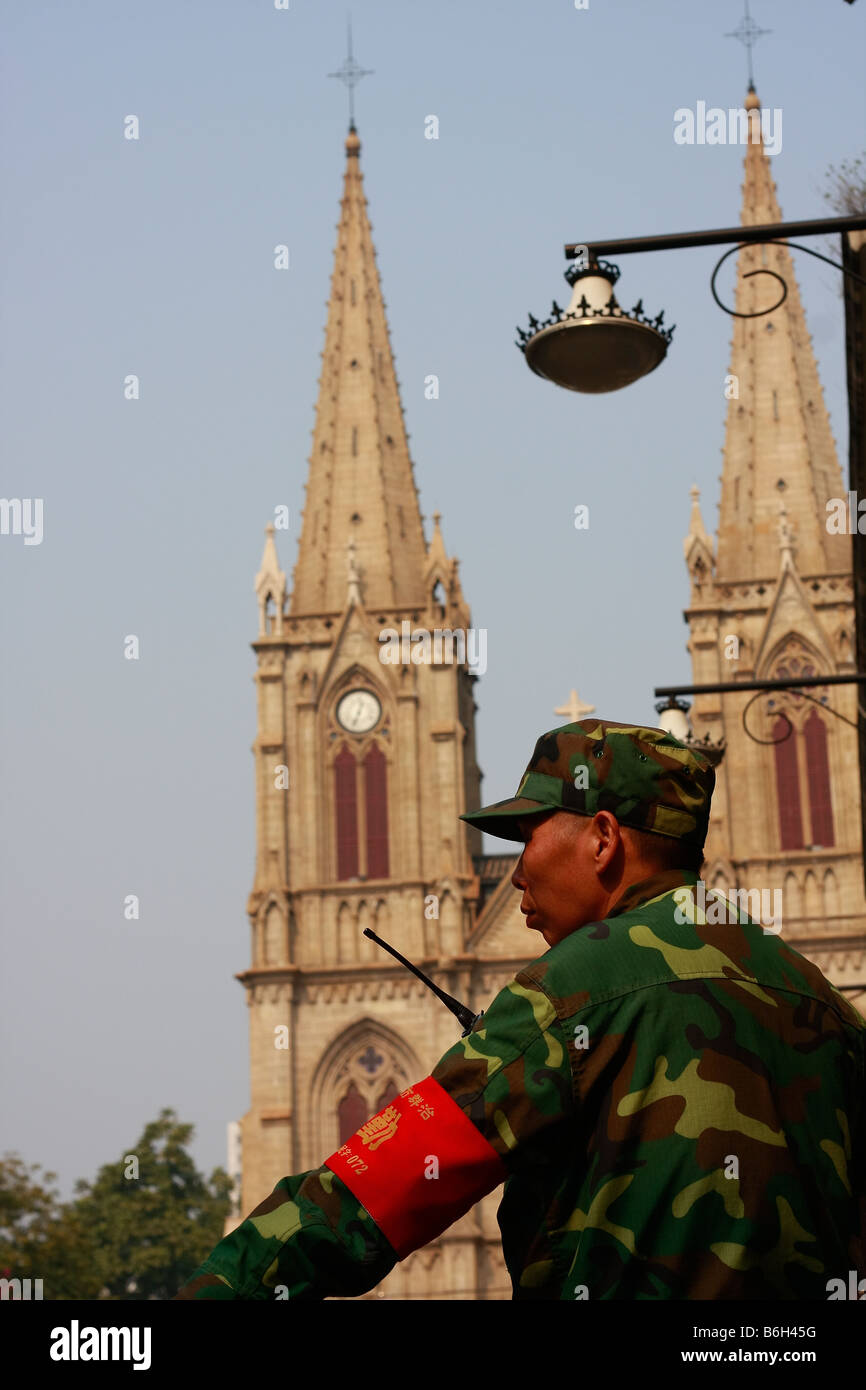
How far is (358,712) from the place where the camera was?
59.8 meters

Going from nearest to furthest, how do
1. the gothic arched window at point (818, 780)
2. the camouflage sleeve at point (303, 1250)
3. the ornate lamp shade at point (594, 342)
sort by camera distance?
1. the camouflage sleeve at point (303, 1250)
2. the ornate lamp shade at point (594, 342)
3. the gothic arched window at point (818, 780)

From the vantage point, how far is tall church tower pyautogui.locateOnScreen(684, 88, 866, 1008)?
56.7 meters

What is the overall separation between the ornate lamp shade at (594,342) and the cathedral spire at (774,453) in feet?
161

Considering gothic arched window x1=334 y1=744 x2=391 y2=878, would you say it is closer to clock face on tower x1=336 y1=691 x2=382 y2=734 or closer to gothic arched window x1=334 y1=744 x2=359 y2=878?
gothic arched window x1=334 y1=744 x2=359 y2=878

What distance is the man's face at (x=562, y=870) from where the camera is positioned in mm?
3436

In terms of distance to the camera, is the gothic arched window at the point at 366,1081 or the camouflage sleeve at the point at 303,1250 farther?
the gothic arched window at the point at 366,1081

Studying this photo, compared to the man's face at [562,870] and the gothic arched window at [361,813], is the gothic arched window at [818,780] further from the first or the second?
the man's face at [562,870]

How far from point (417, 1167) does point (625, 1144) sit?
299mm

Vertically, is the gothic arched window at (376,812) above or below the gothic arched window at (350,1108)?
above

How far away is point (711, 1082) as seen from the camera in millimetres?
3055

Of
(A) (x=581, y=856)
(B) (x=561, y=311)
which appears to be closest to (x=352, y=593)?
(B) (x=561, y=311)

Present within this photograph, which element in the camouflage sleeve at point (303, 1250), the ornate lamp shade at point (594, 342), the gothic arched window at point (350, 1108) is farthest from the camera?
the gothic arched window at point (350, 1108)

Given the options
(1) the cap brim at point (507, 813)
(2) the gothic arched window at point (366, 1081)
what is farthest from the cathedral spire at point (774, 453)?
Result: (1) the cap brim at point (507, 813)
